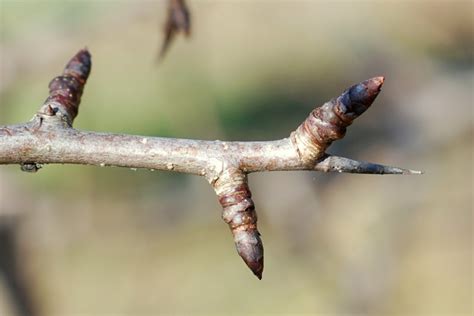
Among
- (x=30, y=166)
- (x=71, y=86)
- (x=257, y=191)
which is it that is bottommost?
(x=30, y=166)

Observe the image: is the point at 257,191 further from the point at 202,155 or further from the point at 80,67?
the point at 202,155

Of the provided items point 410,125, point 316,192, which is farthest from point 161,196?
point 410,125

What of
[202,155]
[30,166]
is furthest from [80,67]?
[202,155]

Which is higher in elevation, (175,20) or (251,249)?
(175,20)

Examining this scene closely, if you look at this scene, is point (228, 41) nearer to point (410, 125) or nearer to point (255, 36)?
point (255, 36)

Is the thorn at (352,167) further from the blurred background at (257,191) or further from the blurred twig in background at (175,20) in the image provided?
the blurred background at (257,191)

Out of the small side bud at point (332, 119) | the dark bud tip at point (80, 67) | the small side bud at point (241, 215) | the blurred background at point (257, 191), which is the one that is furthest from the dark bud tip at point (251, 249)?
the blurred background at point (257, 191)
